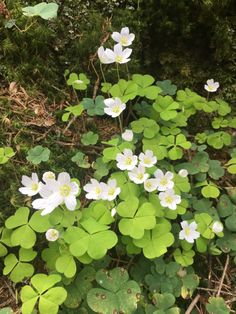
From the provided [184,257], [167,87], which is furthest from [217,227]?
[167,87]

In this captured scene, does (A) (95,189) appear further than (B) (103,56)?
No

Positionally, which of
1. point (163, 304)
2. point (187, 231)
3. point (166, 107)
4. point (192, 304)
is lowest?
point (192, 304)

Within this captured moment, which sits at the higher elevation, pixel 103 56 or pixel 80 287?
pixel 103 56

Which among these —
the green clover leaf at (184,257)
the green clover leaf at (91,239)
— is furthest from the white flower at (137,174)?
the green clover leaf at (184,257)

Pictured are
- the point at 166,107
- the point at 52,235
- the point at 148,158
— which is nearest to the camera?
the point at 52,235

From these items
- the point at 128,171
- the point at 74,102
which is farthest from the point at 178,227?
the point at 74,102

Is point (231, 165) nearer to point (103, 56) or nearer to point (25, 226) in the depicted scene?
point (103, 56)

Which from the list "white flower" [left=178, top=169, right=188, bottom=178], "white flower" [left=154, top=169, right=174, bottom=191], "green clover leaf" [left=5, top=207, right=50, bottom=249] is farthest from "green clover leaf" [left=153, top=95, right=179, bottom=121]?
"green clover leaf" [left=5, top=207, right=50, bottom=249]
